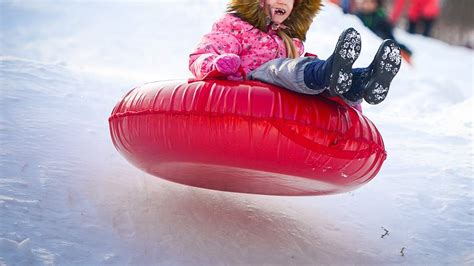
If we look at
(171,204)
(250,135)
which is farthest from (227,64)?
(171,204)

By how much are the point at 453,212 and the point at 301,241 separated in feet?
2.80

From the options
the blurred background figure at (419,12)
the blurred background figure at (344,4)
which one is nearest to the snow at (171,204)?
the blurred background figure at (344,4)

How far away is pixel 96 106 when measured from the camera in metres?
3.50

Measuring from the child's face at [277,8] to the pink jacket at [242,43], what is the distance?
7cm

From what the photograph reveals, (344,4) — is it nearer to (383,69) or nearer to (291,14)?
(291,14)

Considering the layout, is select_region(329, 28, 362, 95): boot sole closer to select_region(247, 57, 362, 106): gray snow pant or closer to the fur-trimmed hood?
select_region(247, 57, 362, 106): gray snow pant

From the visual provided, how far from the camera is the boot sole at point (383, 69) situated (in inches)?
85.0

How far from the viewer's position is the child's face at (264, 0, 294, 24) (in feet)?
9.09

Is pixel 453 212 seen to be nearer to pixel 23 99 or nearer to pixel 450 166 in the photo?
pixel 450 166

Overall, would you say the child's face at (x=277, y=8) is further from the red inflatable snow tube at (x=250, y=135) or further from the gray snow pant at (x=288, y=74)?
the red inflatable snow tube at (x=250, y=135)

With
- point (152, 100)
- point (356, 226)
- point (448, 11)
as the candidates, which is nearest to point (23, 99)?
point (152, 100)

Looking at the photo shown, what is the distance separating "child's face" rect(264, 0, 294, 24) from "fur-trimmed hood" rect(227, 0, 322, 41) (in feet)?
0.17

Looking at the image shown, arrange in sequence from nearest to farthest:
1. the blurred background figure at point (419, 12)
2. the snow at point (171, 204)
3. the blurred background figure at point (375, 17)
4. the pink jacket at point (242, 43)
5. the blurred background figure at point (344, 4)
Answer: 1. the snow at point (171, 204)
2. the pink jacket at point (242, 43)
3. the blurred background figure at point (344, 4)
4. the blurred background figure at point (375, 17)
5. the blurred background figure at point (419, 12)

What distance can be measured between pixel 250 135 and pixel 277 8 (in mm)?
879
